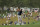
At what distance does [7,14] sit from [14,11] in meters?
0.30

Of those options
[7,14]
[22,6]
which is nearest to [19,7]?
[22,6]

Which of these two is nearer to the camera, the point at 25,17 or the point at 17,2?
the point at 25,17

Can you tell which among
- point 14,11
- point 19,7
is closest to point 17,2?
point 19,7

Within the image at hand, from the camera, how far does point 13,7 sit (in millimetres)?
2781

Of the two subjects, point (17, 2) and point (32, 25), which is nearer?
point (32, 25)

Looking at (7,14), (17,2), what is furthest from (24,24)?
(17,2)

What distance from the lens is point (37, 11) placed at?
2.75 m

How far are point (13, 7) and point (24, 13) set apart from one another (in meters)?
0.52

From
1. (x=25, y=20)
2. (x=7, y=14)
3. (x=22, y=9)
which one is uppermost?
(x=22, y=9)

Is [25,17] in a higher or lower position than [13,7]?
lower

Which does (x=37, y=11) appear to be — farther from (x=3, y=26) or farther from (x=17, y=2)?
(x=3, y=26)

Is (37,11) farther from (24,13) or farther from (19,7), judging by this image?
(19,7)

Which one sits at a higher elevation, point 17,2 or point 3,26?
point 17,2

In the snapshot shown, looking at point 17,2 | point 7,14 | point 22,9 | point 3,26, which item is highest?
point 17,2
